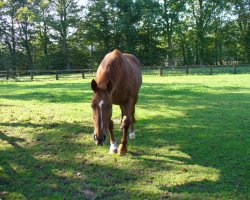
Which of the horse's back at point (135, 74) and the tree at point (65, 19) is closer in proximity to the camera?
the horse's back at point (135, 74)

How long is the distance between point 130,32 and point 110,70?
37.9m

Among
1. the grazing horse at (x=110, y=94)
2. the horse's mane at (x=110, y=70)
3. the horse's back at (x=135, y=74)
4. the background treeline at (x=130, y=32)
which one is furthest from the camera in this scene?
the background treeline at (x=130, y=32)

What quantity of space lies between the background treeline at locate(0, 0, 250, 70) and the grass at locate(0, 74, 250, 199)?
114 ft

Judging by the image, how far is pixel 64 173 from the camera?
4750mm

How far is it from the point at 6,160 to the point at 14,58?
45645mm

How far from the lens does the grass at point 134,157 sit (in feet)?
13.5

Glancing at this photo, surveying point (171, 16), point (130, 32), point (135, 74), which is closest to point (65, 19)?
point (130, 32)

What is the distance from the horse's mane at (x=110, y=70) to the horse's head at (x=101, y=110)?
137mm

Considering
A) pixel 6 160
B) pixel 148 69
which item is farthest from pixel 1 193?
pixel 148 69

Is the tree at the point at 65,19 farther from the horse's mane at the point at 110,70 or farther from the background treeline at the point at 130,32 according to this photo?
the horse's mane at the point at 110,70

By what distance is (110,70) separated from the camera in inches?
202

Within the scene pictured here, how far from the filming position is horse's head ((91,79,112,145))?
13.9 ft

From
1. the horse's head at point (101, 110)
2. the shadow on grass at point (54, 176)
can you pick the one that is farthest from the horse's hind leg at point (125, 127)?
the horse's head at point (101, 110)

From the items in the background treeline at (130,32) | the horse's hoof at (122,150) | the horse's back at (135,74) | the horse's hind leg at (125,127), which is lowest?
the horse's hoof at (122,150)
